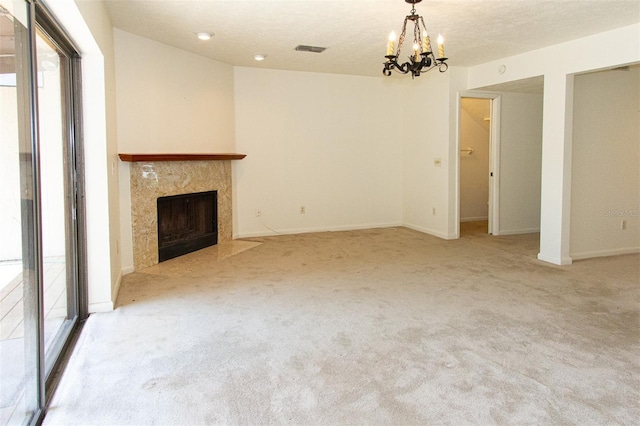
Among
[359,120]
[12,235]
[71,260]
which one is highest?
[359,120]

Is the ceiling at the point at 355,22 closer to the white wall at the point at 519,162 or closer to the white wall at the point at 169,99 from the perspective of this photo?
the white wall at the point at 169,99

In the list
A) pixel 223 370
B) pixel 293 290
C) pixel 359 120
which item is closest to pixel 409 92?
pixel 359 120

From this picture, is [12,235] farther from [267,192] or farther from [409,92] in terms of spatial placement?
[409,92]

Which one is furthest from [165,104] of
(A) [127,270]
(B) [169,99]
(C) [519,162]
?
(C) [519,162]

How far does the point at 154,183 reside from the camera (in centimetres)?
498

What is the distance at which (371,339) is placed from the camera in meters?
2.91

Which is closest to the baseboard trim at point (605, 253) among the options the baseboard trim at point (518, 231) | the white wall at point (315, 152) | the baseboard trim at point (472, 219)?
the baseboard trim at point (518, 231)

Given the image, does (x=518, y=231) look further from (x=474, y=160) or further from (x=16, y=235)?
(x=16, y=235)

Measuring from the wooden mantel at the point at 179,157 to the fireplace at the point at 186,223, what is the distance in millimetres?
→ 463

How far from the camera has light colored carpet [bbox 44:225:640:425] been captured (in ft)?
6.93

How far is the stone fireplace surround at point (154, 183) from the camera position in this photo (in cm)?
475

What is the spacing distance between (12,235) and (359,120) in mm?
5835

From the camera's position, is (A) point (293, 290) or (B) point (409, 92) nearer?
(A) point (293, 290)

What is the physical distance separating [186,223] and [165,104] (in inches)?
56.4
